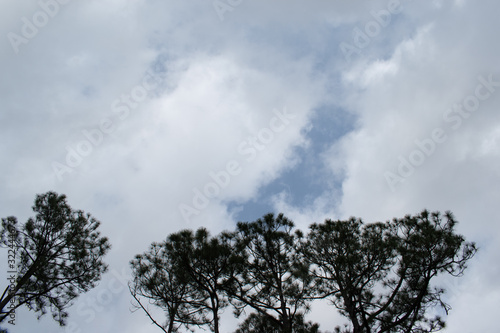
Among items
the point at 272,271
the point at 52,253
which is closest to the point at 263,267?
the point at 272,271

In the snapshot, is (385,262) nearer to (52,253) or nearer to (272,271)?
(272,271)

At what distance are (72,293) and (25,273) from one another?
1426 millimetres

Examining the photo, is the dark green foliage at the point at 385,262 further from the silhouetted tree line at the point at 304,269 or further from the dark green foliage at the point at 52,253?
the dark green foliage at the point at 52,253

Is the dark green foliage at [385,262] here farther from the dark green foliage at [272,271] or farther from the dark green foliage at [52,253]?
the dark green foliage at [52,253]

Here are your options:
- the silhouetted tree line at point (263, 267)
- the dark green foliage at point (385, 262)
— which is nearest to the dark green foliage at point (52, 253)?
the silhouetted tree line at point (263, 267)

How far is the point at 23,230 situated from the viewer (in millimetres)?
9977

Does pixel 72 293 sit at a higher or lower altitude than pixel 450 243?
lower

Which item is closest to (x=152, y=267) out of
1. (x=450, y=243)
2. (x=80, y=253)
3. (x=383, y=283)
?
(x=80, y=253)

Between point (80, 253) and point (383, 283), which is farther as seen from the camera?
point (80, 253)

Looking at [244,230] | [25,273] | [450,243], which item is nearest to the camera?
[450,243]

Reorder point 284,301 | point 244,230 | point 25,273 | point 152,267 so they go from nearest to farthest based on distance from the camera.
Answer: point 284,301 → point 25,273 → point 244,230 → point 152,267

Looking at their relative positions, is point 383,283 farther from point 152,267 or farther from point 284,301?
point 152,267

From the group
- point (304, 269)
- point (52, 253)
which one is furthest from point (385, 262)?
point (52, 253)

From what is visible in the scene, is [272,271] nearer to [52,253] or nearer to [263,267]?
[263,267]
